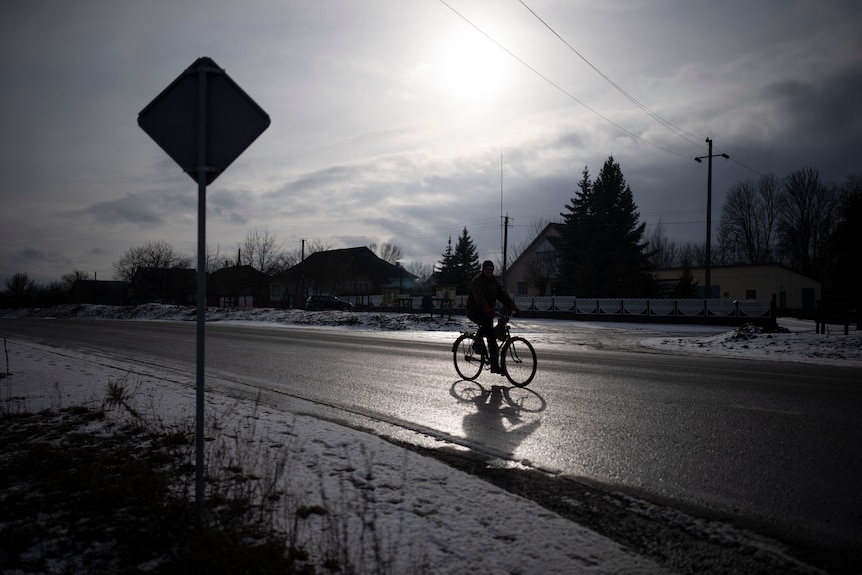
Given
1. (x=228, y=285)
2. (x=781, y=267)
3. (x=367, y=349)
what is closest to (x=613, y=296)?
(x=781, y=267)

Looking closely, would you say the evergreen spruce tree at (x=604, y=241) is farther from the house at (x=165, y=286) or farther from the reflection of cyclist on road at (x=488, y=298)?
the house at (x=165, y=286)

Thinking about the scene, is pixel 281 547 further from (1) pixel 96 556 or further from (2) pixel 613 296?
(2) pixel 613 296

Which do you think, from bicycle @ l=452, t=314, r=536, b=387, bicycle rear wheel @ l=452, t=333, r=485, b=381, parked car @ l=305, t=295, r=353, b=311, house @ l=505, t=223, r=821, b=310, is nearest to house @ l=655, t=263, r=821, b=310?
house @ l=505, t=223, r=821, b=310

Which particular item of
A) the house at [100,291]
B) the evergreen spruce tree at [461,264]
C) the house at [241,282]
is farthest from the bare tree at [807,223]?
the house at [100,291]

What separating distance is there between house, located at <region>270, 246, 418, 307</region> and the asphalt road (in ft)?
151

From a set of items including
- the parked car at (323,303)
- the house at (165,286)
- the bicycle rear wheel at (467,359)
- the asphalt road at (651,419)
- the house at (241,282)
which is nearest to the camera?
the asphalt road at (651,419)

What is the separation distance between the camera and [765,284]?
48469 mm

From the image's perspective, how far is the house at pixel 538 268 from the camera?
175 ft

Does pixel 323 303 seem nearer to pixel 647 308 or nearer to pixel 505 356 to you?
pixel 647 308

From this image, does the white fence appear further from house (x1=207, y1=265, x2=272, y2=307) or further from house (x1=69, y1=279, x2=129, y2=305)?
house (x1=69, y1=279, x2=129, y2=305)

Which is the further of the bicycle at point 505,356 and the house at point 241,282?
the house at point 241,282

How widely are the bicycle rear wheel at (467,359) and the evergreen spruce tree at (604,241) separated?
31.3 m

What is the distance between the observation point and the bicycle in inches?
342

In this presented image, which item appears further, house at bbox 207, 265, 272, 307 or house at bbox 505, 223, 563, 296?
house at bbox 207, 265, 272, 307
